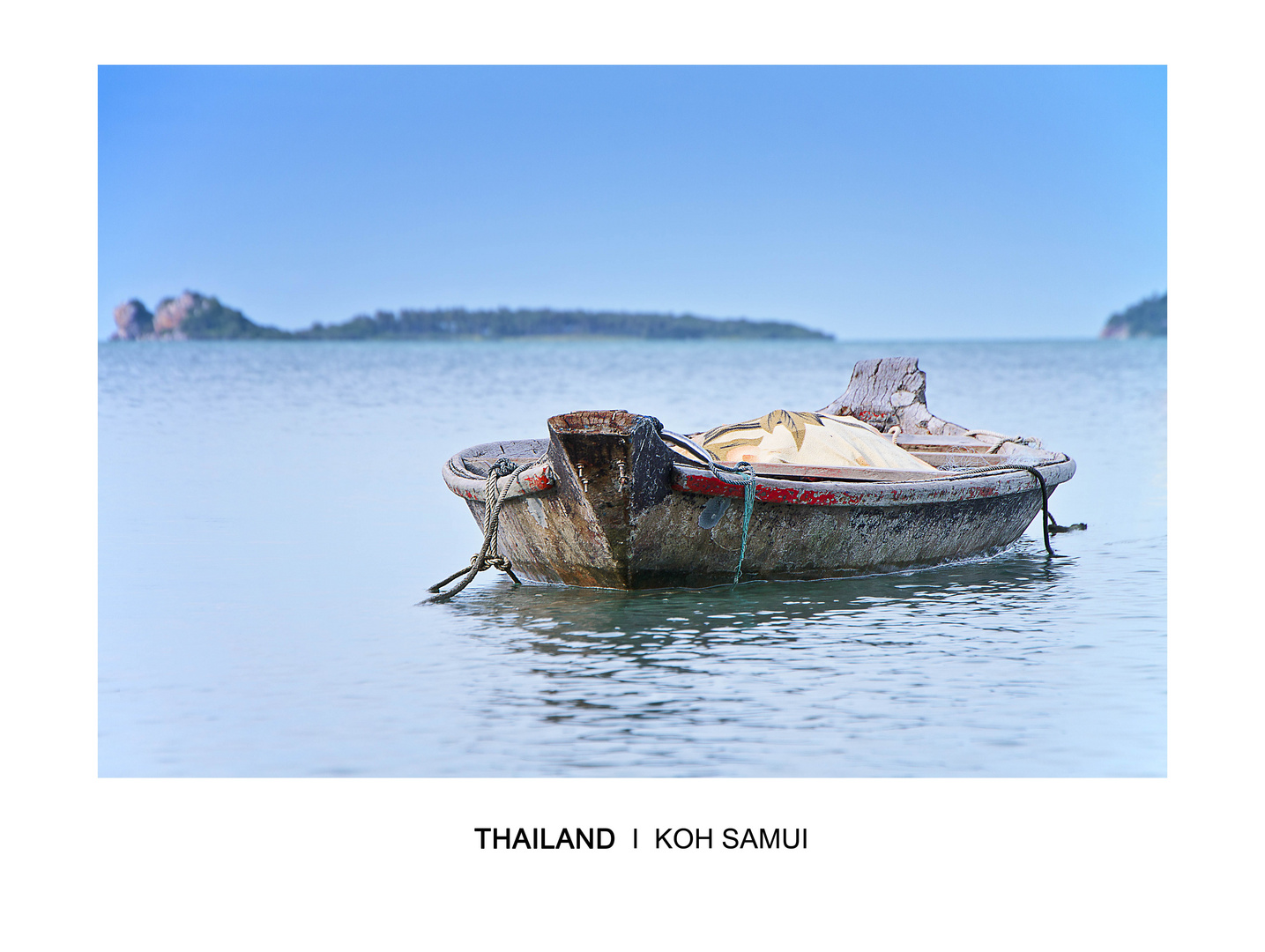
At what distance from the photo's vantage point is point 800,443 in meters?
8.48

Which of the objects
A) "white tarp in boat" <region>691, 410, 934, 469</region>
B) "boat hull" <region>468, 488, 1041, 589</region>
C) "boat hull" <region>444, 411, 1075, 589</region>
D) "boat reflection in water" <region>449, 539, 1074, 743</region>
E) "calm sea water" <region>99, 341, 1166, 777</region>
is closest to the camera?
"calm sea water" <region>99, 341, 1166, 777</region>

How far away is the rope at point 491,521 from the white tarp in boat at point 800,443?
157 cm

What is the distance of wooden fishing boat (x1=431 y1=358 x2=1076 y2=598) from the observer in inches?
269

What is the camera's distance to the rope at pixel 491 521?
7473 mm

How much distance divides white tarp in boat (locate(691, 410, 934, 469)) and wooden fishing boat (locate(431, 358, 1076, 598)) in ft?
0.78

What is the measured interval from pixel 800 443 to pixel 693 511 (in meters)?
1.61

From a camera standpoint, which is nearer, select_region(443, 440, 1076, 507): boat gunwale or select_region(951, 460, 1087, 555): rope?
select_region(443, 440, 1076, 507): boat gunwale

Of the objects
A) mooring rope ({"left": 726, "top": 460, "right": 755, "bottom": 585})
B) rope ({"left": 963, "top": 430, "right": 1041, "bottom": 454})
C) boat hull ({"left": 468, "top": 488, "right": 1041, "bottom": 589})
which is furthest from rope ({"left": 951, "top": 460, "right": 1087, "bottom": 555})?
mooring rope ({"left": 726, "top": 460, "right": 755, "bottom": 585})

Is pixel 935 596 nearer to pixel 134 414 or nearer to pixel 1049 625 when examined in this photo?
pixel 1049 625

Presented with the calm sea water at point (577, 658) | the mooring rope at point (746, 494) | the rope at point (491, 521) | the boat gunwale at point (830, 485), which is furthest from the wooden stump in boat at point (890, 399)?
the rope at point (491, 521)

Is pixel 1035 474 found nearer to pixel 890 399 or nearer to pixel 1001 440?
pixel 1001 440

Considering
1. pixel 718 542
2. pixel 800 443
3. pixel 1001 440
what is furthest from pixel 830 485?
pixel 1001 440

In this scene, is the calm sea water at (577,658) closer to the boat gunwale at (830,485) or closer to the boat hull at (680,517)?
the boat hull at (680,517)

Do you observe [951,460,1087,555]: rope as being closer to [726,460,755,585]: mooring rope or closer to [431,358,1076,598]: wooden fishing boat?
[431,358,1076,598]: wooden fishing boat
